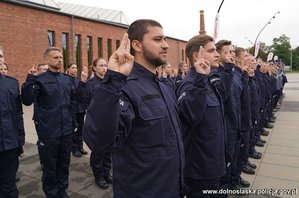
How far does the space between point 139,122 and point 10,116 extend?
250 cm

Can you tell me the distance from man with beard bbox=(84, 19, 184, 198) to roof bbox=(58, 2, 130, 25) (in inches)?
1335

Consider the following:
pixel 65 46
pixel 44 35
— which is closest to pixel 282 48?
pixel 65 46

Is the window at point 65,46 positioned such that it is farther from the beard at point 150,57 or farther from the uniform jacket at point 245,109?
the beard at point 150,57

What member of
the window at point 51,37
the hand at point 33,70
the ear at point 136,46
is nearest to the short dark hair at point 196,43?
the ear at point 136,46

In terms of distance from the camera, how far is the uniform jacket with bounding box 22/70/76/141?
414 centimetres

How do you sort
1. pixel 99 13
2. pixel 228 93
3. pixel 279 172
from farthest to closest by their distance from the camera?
1. pixel 99 13
2. pixel 279 172
3. pixel 228 93

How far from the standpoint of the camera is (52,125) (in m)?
4.18

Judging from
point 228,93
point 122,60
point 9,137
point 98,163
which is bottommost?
point 98,163

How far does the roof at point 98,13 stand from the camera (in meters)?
35.6

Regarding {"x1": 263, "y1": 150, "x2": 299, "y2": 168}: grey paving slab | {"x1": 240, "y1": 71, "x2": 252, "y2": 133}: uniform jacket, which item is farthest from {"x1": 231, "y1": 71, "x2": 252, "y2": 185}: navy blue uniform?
{"x1": 263, "y1": 150, "x2": 299, "y2": 168}: grey paving slab

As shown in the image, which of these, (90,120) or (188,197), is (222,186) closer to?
(188,197)

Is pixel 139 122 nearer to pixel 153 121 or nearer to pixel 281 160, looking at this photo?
pixel 153 121

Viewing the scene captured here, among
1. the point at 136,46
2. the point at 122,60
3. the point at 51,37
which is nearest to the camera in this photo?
the point at 122,60

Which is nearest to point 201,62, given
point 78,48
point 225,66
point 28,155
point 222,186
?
point 225,66
